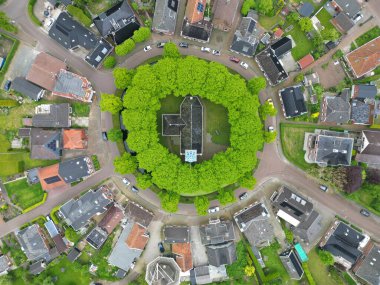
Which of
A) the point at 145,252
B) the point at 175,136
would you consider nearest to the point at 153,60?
the point at 175,136

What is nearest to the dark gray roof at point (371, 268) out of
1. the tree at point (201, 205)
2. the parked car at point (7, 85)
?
the tree at point (201, 205)

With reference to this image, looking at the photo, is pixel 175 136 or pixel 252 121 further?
pixel 175 136

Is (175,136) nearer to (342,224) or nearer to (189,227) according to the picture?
(189,227)

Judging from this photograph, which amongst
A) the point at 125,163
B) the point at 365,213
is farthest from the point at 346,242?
the point at 125,163

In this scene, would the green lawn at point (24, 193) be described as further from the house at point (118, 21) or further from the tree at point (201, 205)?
the house at point (118, 21)

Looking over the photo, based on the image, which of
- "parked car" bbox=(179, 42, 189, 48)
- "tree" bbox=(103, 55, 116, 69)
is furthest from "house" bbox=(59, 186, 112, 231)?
"parked car" bbox=(179, 42, 189, 48)

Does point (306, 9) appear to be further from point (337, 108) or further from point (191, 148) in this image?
point (191, 148)

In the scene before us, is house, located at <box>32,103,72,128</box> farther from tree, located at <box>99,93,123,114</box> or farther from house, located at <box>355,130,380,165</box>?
house, located at <box>355,130,380,165</box>

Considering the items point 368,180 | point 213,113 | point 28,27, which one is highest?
point 28,27
